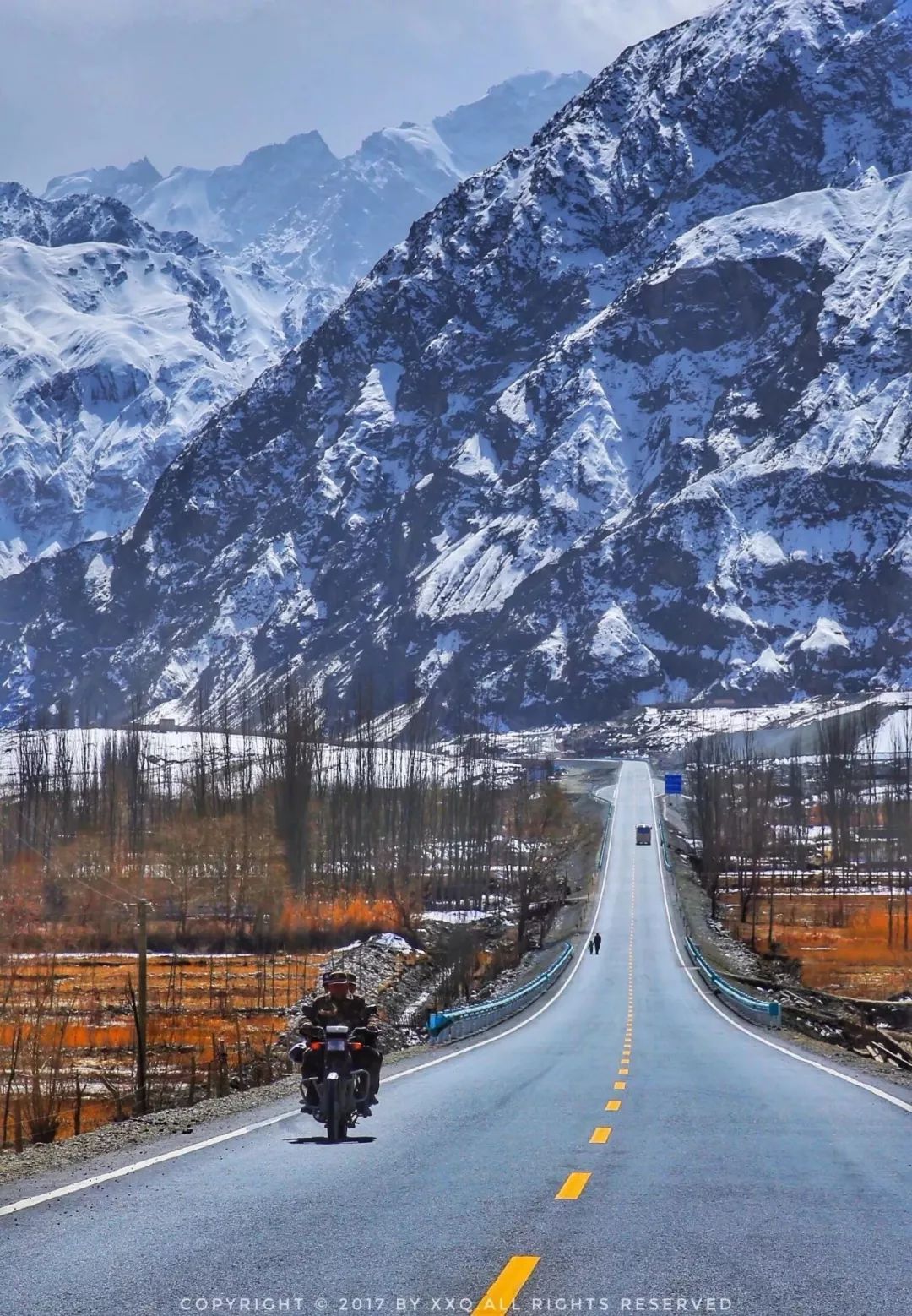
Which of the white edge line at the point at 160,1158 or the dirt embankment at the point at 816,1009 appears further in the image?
the dirt embankment at the point at 816,1009

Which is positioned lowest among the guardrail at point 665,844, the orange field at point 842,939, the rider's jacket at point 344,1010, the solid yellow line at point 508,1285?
the orange field at point 842,939

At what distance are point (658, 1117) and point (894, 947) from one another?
83959 millimetres

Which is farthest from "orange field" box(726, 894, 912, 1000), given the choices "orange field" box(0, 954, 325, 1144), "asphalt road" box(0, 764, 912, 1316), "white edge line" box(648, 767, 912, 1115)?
"asphalt road" box(0, 764, 912, 1316)

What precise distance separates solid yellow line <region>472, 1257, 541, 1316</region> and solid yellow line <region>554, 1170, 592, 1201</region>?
2.75 m

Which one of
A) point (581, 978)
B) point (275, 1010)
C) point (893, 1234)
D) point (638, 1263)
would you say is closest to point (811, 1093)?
point (893, 1234)

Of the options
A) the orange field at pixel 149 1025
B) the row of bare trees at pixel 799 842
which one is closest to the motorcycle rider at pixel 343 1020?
the orange field at pixel 149 1025

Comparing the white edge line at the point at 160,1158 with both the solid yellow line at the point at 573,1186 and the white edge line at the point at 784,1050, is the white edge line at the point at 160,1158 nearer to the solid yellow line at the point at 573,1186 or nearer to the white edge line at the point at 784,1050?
the solid yellow line at the point at 573,1186

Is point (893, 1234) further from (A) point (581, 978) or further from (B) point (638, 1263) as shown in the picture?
(A) point (581, 978)

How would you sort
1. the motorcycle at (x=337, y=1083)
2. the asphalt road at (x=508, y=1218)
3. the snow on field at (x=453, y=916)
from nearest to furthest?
the asphalt road at (x=508, y=1218), the motorcycle at (x=337, y=1083), the snow on field at (x=453, y=916)

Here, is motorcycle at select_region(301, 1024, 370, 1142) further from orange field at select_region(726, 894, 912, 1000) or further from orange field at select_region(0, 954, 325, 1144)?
orange field at select_region(726, 894, 912, 1000)

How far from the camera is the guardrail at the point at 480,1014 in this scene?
47406 mm

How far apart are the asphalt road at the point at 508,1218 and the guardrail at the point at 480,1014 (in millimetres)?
23152

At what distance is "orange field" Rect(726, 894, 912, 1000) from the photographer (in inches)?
3398

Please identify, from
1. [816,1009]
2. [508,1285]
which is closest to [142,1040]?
[508,1285]
